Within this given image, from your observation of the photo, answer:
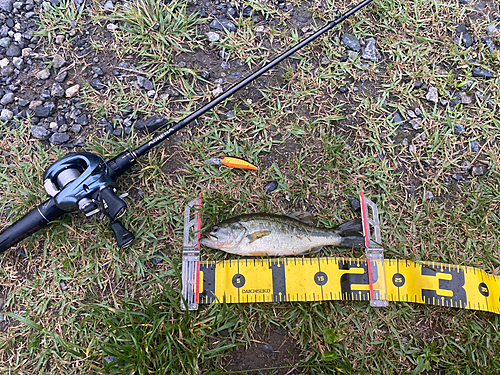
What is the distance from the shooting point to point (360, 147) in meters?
3.54

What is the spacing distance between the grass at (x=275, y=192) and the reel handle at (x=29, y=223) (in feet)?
1.00

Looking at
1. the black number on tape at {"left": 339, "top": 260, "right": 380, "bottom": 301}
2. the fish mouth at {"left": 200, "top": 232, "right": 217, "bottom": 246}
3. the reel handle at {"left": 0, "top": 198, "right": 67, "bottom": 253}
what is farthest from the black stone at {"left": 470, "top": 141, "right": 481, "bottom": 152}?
the reel handle at {"left": 0, "top": 198, "right": 67, "bottom": 253}

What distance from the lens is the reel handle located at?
2834mm

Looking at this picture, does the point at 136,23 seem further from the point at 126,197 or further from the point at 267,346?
the point at 267,346

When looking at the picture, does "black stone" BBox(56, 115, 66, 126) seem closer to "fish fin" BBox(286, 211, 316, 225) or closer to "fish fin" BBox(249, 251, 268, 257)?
"fish fin" BBox(249, 251, 268, 257)

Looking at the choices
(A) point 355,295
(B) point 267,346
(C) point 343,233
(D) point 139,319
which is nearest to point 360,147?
(C) point 343,233

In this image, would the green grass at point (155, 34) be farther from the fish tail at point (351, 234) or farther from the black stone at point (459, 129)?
the black stone at point (459, 129)

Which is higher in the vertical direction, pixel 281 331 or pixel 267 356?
pixel 281 331

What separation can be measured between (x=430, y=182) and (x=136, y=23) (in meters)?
3.79

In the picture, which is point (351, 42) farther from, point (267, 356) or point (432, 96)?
point (267, 356)

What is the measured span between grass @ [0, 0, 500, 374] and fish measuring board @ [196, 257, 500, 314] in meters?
0.13

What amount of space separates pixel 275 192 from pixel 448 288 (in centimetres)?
191

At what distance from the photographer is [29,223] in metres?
2.84

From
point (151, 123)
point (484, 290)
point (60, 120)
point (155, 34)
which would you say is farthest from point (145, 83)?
point (484, 290)
